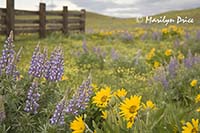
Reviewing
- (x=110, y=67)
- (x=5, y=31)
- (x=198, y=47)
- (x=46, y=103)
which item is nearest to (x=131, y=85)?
(x=110, y=67)

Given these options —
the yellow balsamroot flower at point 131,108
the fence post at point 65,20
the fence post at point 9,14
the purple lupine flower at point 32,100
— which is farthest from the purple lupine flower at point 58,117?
the fence post at point 65,20

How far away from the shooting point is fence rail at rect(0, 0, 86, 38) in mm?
12148

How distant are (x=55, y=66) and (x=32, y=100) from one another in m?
0.32

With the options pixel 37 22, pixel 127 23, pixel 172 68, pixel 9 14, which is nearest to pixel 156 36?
pixel 37 22

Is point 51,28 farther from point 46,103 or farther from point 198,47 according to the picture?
point 46,103


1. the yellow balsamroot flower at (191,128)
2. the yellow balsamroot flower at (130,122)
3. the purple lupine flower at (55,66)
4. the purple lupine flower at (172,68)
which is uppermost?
the purple lupine flower at (55,66)

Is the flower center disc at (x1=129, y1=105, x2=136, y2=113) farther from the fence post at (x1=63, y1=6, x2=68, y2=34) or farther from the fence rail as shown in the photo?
the fence post at (x1=63, y1=6, x2=68, y2=34)

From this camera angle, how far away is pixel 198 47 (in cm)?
899

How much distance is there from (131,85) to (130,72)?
1.15 metres

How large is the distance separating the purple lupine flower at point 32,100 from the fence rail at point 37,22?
9983 millimetres

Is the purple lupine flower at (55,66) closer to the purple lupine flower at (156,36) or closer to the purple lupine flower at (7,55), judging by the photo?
the purple lupine flower at (7,55)

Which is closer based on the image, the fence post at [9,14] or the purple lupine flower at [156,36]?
the fence post at [9,14]

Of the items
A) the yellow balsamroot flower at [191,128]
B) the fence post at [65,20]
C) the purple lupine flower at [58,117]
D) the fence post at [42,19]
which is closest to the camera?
the yellow balsamroot flower at [191,128]

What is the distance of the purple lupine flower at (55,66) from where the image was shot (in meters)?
2.56
